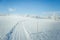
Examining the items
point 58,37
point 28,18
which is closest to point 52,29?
point 58,37

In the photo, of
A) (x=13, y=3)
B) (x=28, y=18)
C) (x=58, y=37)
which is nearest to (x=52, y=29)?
(x=58, y=37)

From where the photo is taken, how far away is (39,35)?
157 cm

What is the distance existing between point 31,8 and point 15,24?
13.1 inches

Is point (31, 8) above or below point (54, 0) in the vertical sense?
below

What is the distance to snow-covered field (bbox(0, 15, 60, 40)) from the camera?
1524 millimetres

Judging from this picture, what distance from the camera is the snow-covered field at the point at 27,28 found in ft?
5.00

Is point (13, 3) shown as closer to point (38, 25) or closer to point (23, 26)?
point (23, 26)

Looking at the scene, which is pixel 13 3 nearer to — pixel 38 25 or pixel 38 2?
pixel 38 2

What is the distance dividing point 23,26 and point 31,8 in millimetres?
293

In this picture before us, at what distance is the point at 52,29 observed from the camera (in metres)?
1.64

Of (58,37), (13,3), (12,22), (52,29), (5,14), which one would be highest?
(13,3)

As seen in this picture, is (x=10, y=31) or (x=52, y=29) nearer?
(x=10, y=31)

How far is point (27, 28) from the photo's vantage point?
5.14ft

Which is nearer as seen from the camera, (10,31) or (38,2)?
(10,31)
